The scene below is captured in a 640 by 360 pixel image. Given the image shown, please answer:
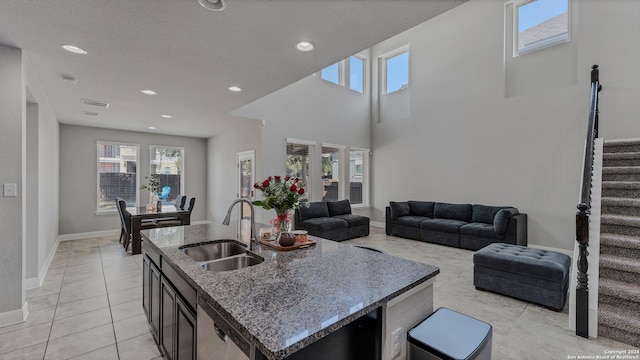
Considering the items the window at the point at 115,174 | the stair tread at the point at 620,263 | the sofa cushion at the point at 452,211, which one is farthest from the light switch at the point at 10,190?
the sofa cushion at the point at 452,211

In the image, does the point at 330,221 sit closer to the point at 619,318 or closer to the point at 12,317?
the point at 619,318

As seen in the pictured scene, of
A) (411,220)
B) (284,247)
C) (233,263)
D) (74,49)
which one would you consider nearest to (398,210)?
(411,220)

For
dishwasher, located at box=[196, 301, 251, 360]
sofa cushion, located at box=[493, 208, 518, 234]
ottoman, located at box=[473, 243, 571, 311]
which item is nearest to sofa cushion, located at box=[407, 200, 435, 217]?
sofa cushion, located at box=[493, 208, 518, 234]

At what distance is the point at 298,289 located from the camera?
1.27 meters

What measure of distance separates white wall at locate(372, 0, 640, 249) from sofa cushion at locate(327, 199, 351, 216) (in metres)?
1.48

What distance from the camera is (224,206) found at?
23.5 feet

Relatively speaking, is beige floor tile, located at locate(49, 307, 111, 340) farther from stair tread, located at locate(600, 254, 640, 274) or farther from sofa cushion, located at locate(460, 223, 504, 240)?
sofa cushion, located at locate(460, 223, 504, 240)

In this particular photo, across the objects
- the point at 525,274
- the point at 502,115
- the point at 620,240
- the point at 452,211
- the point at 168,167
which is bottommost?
the point at 525,274

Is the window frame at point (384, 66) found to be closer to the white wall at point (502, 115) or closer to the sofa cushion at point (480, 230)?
the white wall at point (502, 115)

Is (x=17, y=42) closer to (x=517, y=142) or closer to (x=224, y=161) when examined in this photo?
(x=224, y=161)

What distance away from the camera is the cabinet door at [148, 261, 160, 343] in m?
2.06

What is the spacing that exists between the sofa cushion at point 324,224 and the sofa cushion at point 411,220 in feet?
4.28

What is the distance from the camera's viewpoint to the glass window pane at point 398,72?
24.3 ft

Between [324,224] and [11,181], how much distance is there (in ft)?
14.1
